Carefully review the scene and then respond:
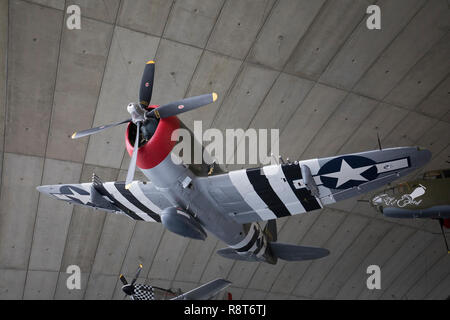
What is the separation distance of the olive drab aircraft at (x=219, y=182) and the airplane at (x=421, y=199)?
4.49 m

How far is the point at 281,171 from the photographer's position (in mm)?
9531

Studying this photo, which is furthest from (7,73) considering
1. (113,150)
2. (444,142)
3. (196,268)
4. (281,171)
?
(444,142)

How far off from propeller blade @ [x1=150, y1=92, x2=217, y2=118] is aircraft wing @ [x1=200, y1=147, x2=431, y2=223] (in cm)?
178

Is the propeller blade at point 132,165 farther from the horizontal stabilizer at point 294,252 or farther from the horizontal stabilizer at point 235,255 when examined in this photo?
the horizontal stabilizer at point 294,252

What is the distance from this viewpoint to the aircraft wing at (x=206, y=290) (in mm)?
14633

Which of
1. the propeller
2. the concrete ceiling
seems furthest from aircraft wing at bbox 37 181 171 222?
the propeller

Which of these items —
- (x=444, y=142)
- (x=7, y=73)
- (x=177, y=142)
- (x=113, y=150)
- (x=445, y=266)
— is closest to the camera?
(x=177, y=142)

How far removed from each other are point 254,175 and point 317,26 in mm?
5762

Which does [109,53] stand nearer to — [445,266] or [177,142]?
[177,142]

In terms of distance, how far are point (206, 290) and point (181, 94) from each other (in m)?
6.37

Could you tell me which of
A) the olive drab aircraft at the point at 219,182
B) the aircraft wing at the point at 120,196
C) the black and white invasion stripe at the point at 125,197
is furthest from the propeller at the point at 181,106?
the black and white invasion stripe at the point at 125,197

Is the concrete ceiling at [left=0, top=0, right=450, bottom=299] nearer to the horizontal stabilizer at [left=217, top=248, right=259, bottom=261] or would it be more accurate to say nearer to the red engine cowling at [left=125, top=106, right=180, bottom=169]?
the horizontal stabilizer at [left=217, top=248, right=259, bottom=261]

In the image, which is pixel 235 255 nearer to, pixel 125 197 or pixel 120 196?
pixel 125 197

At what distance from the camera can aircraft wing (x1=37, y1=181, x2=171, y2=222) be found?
433 inches
